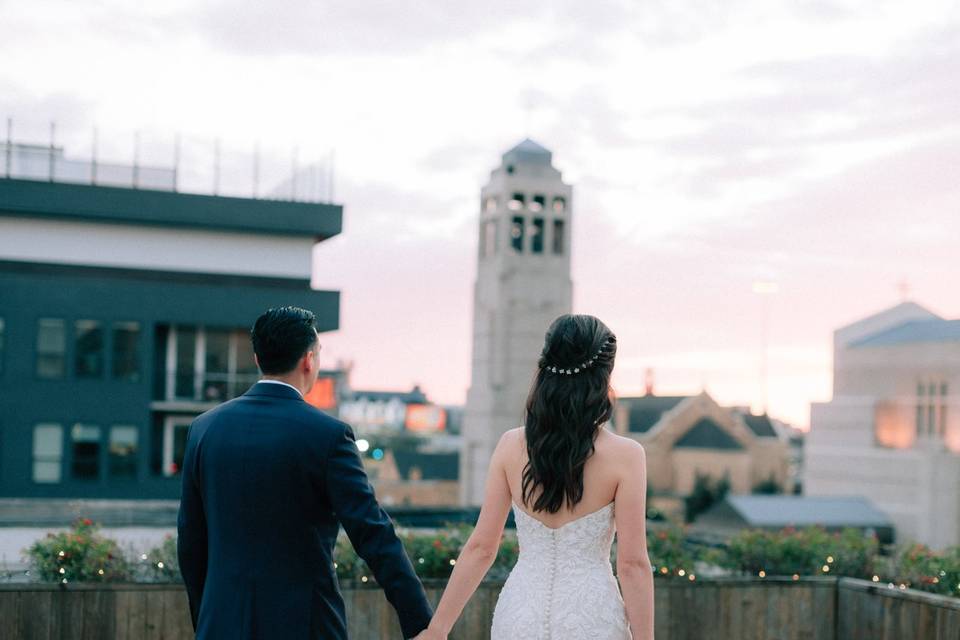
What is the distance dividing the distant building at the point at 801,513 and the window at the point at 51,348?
Answer: 1490 inches

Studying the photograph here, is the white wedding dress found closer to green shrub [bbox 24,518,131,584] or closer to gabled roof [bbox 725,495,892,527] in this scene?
green shrub [bbox 24,518,131,584]

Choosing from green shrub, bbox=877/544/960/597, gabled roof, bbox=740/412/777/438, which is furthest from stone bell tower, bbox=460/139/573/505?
green shrub, bbox=877/544/960/597

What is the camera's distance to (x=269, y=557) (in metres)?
3.96

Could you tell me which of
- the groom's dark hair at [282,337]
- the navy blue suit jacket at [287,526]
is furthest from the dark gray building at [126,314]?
the navy blue suit jacket at [287,526]

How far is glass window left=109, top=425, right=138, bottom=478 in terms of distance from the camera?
3412cm

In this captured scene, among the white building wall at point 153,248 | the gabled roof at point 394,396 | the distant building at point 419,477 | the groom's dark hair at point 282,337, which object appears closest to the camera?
the groom's dark hair at point 282,337

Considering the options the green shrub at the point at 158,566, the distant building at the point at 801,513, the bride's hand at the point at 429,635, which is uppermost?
the bride's hand at the point at 429,635

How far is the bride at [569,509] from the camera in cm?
417

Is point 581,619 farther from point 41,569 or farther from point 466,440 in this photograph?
point 466,440

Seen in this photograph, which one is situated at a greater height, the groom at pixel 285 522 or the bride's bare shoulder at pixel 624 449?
the bride's bare shoulder at pixel 624 449

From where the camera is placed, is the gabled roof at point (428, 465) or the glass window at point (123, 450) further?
the gabled roof at point (428, 465)

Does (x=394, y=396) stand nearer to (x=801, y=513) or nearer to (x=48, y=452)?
(x=801, y=513)

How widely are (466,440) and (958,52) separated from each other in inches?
2170

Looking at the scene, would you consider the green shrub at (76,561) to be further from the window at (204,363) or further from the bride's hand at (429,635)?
the window at (204,363)
